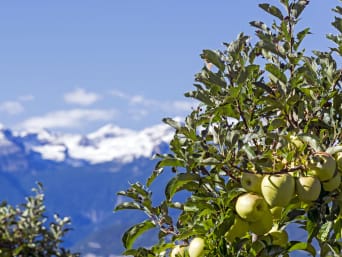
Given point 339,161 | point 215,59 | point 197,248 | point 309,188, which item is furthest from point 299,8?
point 197,248

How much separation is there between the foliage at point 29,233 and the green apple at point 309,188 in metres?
10.7

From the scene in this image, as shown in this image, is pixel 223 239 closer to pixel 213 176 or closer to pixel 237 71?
pixel 213 176

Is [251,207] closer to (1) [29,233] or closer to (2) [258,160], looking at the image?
(2) [258,160]

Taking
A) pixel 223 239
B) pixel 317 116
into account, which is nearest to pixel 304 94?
pixel 317 116

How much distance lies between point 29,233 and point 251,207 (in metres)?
11.7

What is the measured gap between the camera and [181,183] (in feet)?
14.3

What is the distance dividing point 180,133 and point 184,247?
818 millimetres

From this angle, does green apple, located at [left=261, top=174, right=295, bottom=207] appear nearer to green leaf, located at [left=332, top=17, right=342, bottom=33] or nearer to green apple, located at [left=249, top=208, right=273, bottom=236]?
green apple, located at [left=249, top=208, right=273, bottom=236]

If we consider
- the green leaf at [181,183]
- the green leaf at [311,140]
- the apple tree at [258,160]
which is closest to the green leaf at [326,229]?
the apple tree at [258,160]

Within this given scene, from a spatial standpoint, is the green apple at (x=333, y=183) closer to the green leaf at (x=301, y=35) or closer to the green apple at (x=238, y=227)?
the green apple at (x=238, y=227)

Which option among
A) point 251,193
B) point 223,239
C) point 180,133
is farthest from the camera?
point 180,133

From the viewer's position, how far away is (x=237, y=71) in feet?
14.6

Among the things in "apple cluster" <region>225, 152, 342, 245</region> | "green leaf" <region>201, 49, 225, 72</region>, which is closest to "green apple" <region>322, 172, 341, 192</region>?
"apple cluster" <region>225, 152, 342, 245</region>

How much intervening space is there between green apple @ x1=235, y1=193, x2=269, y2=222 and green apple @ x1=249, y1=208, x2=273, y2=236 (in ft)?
0.18
